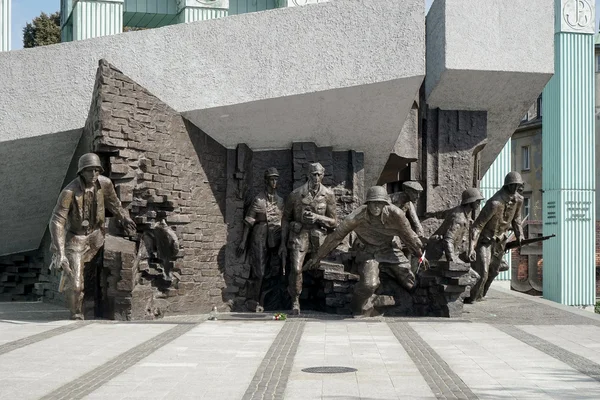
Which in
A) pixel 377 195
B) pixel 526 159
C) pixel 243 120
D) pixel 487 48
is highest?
pixel 526 159

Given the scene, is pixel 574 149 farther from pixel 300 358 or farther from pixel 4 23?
pixel 300 358

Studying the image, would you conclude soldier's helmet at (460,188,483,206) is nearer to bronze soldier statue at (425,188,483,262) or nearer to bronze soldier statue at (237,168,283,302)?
bronze soldier statue at (425,188,483,262)

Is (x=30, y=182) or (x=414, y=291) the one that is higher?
(x=30, y=182)

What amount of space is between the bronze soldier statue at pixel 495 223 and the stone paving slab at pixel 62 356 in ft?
18.3

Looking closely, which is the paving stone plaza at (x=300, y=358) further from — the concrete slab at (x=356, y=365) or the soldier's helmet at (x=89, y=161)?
the soldier's helmet at (x=89, y=161)

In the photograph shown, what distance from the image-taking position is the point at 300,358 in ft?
28.9

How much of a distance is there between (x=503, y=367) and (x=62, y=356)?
388 centimetres

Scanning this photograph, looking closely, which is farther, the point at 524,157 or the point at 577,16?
the point at 524,157

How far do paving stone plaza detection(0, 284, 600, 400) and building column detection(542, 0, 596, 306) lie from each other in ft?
28.7

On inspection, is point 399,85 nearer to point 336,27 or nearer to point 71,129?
point 336,27

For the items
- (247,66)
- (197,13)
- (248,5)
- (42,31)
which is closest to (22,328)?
(247,66)

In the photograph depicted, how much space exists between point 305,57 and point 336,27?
26.0 inches

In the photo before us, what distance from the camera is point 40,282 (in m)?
16.9

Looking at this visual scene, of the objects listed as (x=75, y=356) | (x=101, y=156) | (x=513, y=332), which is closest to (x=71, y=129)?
(x=101, y=156)
